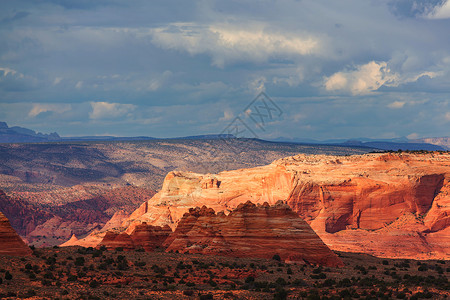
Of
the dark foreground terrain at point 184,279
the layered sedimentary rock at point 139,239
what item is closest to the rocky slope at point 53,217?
the layered sedimentary rock at point 139,239

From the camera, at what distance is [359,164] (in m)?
93.0

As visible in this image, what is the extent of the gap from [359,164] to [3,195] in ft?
405

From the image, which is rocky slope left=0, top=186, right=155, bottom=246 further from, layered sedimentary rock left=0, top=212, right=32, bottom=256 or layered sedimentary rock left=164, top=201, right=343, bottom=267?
layered sedimentary rock left=0, top=212, right=32, bottom=256

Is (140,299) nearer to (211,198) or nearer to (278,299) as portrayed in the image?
(278,299)

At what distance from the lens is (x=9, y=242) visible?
41.1 metres

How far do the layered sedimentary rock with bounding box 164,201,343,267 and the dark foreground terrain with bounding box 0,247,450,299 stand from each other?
70.3 inches

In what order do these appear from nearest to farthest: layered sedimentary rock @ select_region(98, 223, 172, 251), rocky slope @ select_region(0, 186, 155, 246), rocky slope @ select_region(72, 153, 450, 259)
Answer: layered sedimentary rock @ select_region(98, 223, 172, 251) < rocky slope @ select_region(72, 153, 450, 259) < rocky slope @ select_region(0, 186, 155, 246)

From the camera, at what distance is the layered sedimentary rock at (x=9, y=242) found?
1594 inches

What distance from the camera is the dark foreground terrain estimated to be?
36.7 m

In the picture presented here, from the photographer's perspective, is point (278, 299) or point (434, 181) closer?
point (278, 299)

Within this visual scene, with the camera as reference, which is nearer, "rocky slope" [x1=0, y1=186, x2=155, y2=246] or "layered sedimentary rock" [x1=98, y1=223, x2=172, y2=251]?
"layered sedimentary rock" [x1=98, y1=223, x2=172, y2=251]

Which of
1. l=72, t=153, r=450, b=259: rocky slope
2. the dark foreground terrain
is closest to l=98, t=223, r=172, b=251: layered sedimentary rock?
the dark foreground terrain

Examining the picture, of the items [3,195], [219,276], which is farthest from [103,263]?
[3,195]

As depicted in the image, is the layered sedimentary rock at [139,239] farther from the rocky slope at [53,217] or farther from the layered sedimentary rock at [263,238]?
the rocky slope at [53,217]
